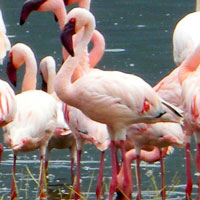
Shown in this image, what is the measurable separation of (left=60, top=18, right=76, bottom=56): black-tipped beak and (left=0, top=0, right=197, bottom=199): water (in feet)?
3.25

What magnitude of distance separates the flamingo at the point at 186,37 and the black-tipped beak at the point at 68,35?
7.76 feet

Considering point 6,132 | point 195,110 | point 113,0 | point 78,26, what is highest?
point 78,26

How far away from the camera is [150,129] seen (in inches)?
312

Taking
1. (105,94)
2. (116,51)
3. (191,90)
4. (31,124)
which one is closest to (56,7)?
(31,124)

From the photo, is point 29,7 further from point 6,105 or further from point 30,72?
point 6,105

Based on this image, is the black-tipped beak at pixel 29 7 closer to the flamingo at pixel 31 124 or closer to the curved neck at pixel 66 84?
the flamingo at pixel 31 124

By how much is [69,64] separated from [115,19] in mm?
11603

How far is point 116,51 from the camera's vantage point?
591 inches

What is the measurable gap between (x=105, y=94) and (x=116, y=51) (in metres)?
7.99

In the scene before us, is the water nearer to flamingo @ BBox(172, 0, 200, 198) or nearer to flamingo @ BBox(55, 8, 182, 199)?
flamingo @ BBox(55, 8, 182, 199)

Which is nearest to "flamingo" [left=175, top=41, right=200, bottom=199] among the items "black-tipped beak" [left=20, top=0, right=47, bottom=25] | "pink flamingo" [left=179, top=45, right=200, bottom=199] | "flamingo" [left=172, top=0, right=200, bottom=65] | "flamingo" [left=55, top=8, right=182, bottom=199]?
"pink flamingo" [left=179, top=45, right=200, bottom=199]

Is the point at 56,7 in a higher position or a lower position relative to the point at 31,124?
higher

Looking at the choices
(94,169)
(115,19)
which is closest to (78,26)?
(94,169)

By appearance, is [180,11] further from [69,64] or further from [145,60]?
[69,64]
